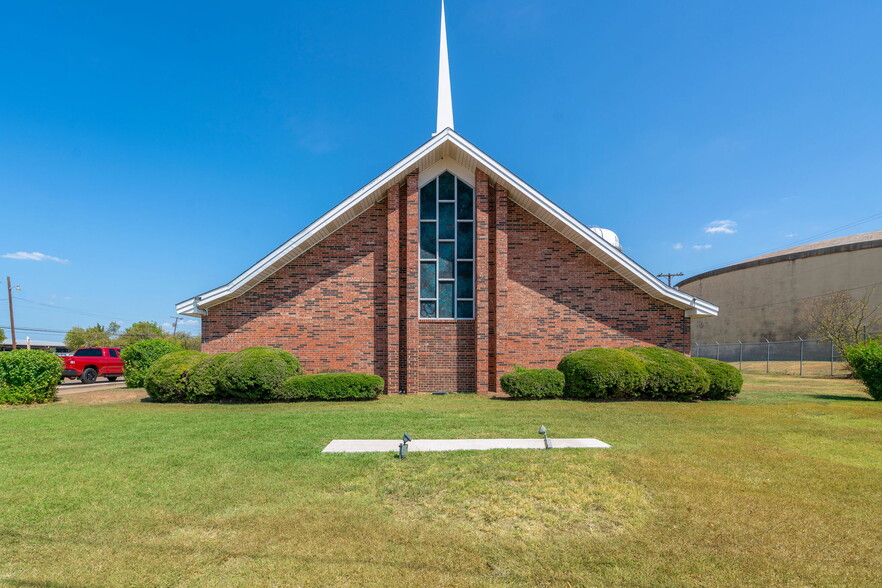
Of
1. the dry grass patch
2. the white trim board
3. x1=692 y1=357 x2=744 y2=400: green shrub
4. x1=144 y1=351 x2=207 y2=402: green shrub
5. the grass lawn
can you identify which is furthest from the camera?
x1=692 y1=357 x2=744 y2=400: green shrub

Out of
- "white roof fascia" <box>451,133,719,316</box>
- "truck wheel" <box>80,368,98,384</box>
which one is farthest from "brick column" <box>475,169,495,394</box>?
"truck wheel" <box>80,368,98,384</box>

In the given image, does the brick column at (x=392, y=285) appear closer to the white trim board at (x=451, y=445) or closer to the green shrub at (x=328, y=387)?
the green shrub at (x=328, y=387)

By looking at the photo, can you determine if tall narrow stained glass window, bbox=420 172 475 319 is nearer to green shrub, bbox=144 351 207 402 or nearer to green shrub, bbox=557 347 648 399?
green shrub, bbox=557 347 648 399

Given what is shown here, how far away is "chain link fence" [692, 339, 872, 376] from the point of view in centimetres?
3247

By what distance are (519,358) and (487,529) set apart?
11.3 metres

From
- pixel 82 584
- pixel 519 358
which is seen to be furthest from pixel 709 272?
pixel 82 584

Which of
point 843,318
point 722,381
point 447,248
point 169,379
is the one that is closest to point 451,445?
point 169,379

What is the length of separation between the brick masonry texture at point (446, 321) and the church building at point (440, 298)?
33mm

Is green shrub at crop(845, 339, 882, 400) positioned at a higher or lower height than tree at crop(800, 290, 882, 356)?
lower

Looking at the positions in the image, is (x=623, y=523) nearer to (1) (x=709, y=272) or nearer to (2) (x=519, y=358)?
(2) (x=519, y=358)

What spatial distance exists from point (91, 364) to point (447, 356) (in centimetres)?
2047

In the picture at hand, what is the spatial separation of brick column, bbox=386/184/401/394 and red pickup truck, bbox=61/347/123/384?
738 inches

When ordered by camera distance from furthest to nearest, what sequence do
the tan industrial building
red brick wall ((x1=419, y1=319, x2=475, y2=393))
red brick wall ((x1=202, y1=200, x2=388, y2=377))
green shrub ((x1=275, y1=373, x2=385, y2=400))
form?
the tan industrial building < red brick wall ((x1=419, y1=319, x2=475, y2=393)) < red brick wall ((x1=202, y1=200, x2=388, y2=377)) < green shrub ((x1=275, y1=373, x2=385, y2=400))

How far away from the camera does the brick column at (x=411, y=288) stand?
1534 centimetres
